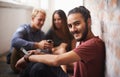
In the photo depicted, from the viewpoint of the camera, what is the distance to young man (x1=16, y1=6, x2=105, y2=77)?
1.20 meters

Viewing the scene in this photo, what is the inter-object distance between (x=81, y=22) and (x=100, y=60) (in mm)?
229

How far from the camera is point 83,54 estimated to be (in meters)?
1.18

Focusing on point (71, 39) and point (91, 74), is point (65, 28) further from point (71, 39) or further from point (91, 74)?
point (91, 74)

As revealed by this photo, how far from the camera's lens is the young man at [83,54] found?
3.92 ft

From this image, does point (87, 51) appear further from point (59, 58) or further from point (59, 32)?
point (59, 32)

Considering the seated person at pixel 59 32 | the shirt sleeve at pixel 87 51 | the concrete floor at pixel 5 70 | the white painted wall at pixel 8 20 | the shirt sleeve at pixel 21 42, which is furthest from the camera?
the white painted wall at pixel 8 20

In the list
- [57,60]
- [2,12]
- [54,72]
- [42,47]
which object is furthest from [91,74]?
[2,12]

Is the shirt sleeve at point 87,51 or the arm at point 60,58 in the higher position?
the shirt sleeve at point 87,51

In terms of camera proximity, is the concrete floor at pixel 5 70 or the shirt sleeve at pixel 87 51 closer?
the shirt sleeve at pixel 87 51

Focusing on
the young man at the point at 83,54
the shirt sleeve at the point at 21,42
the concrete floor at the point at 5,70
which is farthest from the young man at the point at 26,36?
the young man at the point at 83,54

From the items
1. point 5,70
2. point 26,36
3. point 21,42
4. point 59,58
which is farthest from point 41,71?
point 5,70

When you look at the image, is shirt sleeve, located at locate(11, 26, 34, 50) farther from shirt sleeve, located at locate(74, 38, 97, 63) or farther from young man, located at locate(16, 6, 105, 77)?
shirt sleeve, located at locate(74, 38, 97, 63)

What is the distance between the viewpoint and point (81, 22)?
4.35 ft

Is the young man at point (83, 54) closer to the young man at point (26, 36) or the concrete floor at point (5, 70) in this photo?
the young man at point (26, 36)
